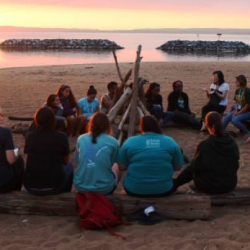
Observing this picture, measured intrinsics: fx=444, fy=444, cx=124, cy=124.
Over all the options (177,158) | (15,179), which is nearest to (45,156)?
(15,179)

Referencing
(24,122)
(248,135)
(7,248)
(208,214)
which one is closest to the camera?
(7,248)

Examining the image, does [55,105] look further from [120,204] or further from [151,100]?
[120,204]

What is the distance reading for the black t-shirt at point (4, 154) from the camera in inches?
194

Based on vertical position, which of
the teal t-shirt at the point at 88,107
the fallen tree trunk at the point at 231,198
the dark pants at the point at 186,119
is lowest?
the fallen tree trunk at the point at 231,198

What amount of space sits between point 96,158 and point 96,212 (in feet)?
1.94

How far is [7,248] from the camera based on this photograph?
4406mm

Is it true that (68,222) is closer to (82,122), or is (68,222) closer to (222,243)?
(222,243)

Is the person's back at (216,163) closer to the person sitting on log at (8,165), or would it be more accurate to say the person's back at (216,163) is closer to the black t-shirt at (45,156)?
the black t-shirt at (45,156)

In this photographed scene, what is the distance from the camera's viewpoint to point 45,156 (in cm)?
500

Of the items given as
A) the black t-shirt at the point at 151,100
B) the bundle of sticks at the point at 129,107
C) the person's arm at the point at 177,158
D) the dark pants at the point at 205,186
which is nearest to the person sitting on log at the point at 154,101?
the black t-shirt at the point at 151,100

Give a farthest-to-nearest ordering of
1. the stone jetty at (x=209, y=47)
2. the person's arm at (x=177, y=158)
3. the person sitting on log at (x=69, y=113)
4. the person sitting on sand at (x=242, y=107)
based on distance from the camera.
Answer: the stone jetty at (x=209, y=47), the person sitting on log at (x=69, y=113), the person sitting on sand at (x=242, y=107), the person's arm at (x=177, y=158)

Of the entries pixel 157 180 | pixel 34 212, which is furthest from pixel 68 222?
pixel 157 180

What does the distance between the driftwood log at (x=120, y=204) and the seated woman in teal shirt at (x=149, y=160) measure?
0.40 ft

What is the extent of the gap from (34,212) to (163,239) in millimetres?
1609
